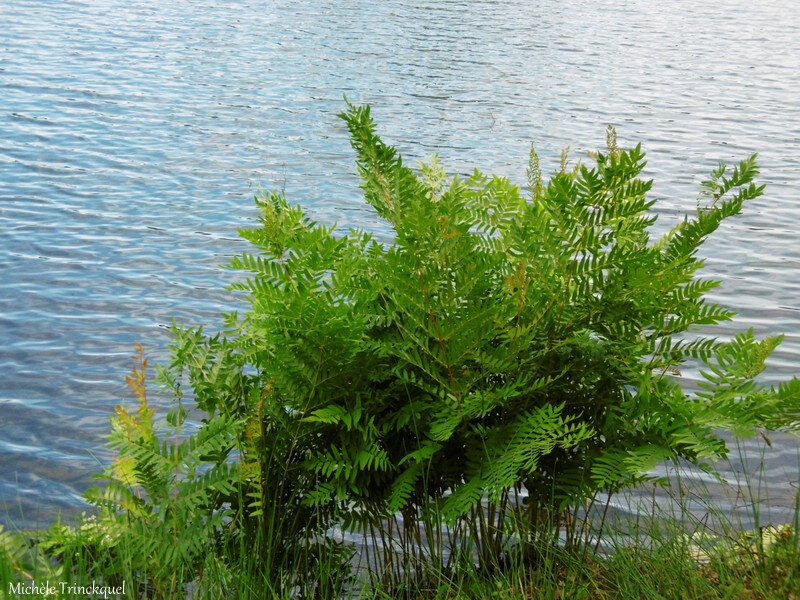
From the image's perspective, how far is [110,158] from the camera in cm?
1109

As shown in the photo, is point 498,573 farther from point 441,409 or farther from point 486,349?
point 486,349

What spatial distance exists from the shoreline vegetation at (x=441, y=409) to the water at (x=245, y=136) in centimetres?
162

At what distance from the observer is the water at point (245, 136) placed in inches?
Answer: 268

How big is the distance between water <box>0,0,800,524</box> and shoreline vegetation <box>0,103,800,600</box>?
1.62m

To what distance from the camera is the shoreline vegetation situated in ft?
8.75

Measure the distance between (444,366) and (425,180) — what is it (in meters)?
0.92

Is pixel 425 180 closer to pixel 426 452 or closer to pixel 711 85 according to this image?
pixel 426 452

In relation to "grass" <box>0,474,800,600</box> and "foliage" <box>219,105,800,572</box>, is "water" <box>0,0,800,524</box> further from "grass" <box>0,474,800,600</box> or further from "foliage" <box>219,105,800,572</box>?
"foliage" <box>219,105,800,572</box>

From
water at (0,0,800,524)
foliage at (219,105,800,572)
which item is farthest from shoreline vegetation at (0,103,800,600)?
water at (0,0,800,524)

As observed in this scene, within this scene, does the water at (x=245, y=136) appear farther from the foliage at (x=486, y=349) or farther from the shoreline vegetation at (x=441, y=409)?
the foliage at (x=486, y=349)

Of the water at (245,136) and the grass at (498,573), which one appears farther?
the water at (245,136)

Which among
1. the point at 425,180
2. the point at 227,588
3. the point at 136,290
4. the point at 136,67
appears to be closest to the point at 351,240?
the point at 425,180

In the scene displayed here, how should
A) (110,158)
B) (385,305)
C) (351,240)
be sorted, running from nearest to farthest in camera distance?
(385,305) < (351,240) < (110,158)

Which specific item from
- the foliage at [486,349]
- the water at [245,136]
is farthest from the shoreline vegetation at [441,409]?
the water at [245,136]
